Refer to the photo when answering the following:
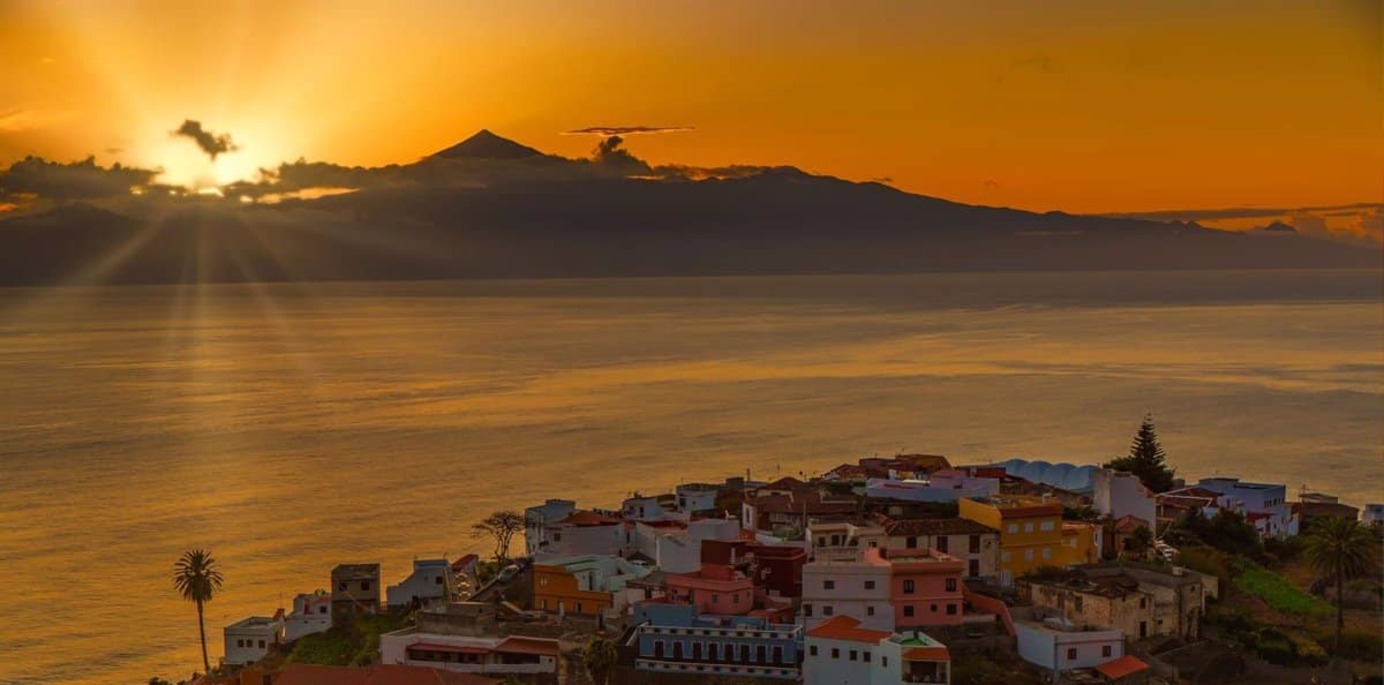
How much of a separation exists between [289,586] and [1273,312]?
111m

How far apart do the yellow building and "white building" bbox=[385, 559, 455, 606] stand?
8.42 metres

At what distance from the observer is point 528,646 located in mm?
18531

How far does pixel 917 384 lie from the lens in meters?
66.4

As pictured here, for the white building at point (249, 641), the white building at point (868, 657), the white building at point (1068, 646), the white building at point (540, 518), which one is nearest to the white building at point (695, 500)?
the white building at point (540, 518)

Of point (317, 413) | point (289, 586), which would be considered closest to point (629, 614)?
point (289, 586)

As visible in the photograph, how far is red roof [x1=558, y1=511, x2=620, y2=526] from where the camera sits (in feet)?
76.8

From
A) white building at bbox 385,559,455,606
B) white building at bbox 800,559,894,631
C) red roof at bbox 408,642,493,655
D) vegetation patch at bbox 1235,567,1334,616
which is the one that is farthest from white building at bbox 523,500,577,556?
vegetation patch at bbox 1235,567,1334,616

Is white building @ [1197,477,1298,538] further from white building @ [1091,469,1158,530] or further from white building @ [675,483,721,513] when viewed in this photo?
white building @ [675,483,721,513]

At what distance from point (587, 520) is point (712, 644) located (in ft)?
21.4

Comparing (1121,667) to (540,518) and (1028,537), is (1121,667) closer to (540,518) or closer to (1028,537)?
(1028,537)

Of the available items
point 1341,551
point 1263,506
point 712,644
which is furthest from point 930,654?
point 1263,506

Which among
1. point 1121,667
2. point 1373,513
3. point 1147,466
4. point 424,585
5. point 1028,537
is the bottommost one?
point 424,585

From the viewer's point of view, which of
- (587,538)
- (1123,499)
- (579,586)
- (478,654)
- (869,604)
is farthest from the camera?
(1123,499)

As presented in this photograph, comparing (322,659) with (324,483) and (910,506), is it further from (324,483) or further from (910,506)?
(324,483)
